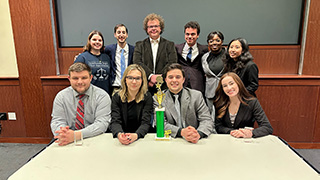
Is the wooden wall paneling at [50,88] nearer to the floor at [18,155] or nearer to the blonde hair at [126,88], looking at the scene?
the floor at [18,155]

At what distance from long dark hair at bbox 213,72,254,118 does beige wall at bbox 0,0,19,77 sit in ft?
9.51

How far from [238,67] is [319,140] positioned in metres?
1.72

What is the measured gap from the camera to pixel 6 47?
3.21 metres

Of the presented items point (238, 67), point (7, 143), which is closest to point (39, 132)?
point (7, 143)

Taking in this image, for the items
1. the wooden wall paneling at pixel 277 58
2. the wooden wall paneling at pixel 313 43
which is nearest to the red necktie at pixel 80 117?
the wooden wall paneling at pixel 277 58

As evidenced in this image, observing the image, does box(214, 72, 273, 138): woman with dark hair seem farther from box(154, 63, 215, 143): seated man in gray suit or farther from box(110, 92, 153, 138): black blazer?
box(110, 92, 153, 138): black blazer

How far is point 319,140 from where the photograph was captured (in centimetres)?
297

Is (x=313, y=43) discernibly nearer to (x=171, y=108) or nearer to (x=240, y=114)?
(x=240, y=114)

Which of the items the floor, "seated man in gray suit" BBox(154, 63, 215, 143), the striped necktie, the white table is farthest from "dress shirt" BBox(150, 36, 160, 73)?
the floor

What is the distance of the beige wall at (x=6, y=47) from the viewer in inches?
122

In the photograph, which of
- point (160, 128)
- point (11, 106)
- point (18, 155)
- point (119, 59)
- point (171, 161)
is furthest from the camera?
point (11, 106)

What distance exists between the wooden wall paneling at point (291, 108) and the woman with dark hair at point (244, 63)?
71cm

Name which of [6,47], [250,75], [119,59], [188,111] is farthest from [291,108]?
[6,47]

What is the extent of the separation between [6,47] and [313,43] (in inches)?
165
